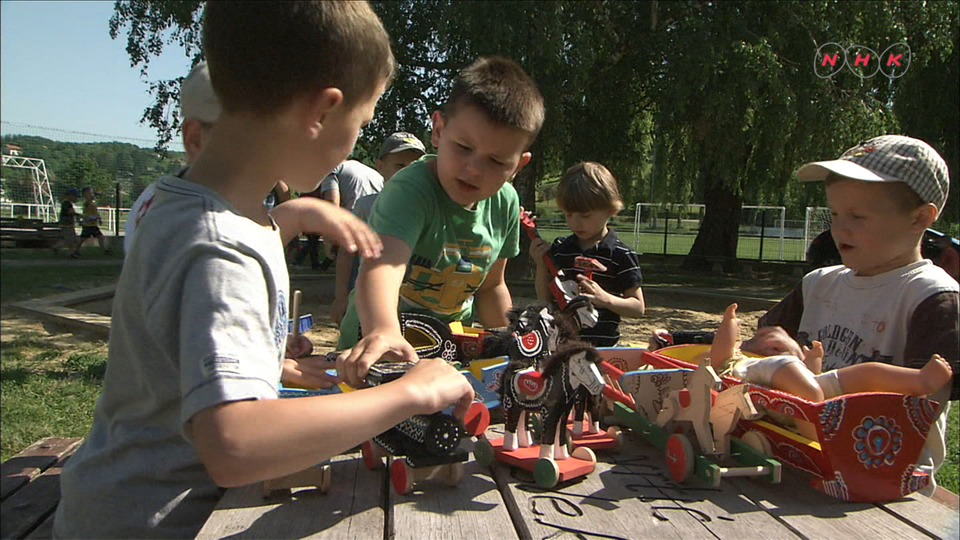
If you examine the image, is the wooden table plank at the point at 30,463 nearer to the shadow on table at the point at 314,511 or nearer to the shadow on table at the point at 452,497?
the shadow on table at the point at 314,511

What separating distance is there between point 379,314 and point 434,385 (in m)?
0.72

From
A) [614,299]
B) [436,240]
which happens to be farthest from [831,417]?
[614,299]

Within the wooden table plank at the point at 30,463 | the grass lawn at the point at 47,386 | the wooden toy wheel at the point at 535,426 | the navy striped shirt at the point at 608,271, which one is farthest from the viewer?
the grass lawn at the point at 47,386

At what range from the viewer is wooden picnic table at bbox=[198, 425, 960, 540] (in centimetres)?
141

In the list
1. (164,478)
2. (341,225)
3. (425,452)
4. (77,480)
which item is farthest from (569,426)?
(77,480)

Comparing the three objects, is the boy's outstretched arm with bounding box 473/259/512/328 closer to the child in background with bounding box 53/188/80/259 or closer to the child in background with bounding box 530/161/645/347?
the child in background with bounding box 530/161/645/347

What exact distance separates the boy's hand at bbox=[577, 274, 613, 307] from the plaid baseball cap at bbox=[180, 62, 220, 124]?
1516 mm

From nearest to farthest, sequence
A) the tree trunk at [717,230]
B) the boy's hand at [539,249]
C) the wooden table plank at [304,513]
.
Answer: the wooden table plank at [304,513] → the boy's hand at [539,249] → the tree trunk at [717,230]

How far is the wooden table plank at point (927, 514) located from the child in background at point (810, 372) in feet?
0.81

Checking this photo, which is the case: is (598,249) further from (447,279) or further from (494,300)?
(447,279)

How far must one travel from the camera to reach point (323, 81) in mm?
1121

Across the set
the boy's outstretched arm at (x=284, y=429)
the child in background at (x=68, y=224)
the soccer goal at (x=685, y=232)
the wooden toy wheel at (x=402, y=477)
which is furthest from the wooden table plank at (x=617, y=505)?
the soccer goal at (x=685, y=232)

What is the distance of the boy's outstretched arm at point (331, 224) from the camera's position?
5.61 feet

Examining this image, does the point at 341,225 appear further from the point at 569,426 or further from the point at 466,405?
the point at 569,426
